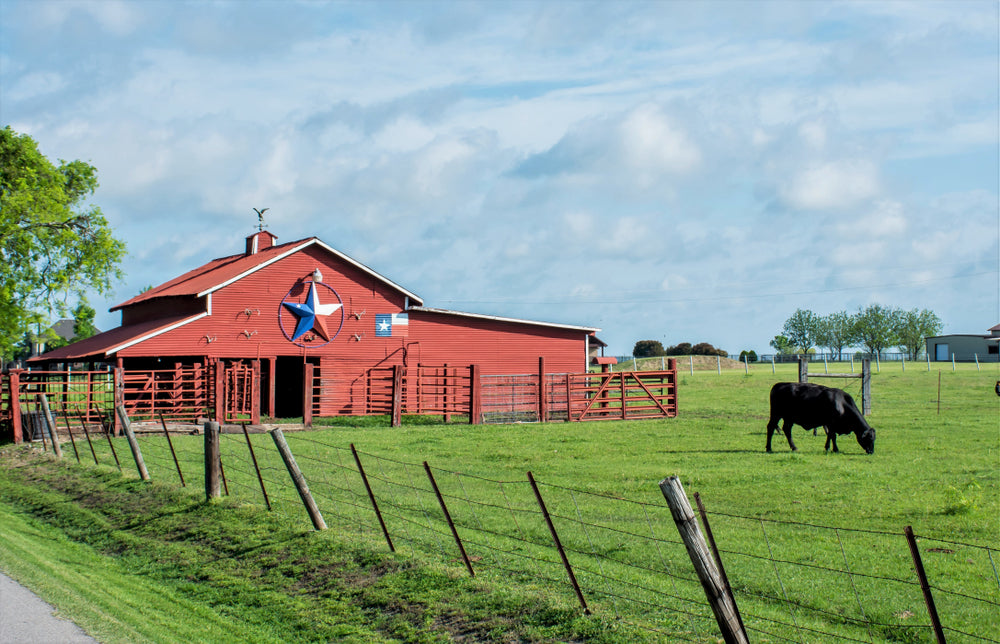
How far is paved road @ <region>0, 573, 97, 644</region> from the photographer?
25.4ft

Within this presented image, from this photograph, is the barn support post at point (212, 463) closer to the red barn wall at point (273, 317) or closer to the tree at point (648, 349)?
the red barn wall at point (273, 317)

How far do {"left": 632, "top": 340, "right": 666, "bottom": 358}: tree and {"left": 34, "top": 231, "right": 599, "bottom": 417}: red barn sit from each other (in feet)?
212

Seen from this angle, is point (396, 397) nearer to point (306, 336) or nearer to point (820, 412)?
point (306, 336)

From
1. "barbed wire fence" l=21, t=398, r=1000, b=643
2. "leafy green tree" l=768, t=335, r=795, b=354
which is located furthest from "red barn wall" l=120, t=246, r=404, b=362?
"leafy green tree" l=768, t=335, r=795, b=354

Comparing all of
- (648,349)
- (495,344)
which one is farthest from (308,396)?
(648,349)

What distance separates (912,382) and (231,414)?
33834mm

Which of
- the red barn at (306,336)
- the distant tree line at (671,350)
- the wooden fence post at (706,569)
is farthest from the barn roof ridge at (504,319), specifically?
the distant tree line at (671,350)

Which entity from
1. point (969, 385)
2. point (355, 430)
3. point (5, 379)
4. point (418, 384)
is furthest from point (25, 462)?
point (969, 385)

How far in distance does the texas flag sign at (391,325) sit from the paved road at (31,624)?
2428 cm

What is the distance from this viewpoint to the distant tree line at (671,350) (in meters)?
99.1

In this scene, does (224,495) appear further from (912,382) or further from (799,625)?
(912,382)

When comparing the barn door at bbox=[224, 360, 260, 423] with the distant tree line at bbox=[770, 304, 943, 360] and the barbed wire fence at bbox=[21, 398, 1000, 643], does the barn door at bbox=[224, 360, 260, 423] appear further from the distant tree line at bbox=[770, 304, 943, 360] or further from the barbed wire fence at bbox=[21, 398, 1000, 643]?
the distant tree line at bbox=[770, 304, 943, 360]

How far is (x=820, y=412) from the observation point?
1928 centimetres

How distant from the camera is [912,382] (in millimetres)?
44500
